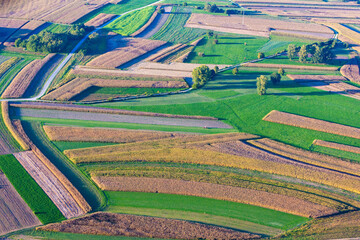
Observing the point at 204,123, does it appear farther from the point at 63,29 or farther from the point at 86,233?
the point at 63,29

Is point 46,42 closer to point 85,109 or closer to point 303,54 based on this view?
point 85,109

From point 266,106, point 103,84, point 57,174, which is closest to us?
point 57,174

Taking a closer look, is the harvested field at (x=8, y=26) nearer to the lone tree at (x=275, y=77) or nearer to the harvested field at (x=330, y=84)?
the lone tree at (x=275, y=77)

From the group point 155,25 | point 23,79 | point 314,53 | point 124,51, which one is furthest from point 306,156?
point 155,25

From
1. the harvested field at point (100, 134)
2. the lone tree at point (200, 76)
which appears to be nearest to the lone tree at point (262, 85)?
the lone tree at point (200, 76)

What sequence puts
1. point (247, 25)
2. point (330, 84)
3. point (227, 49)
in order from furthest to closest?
point (247, 25) < point (227, 49) < point (330, 84)

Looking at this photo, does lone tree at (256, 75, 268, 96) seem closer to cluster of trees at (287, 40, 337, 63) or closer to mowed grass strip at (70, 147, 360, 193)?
cluster of trees at (287, 40, 337, 63)
